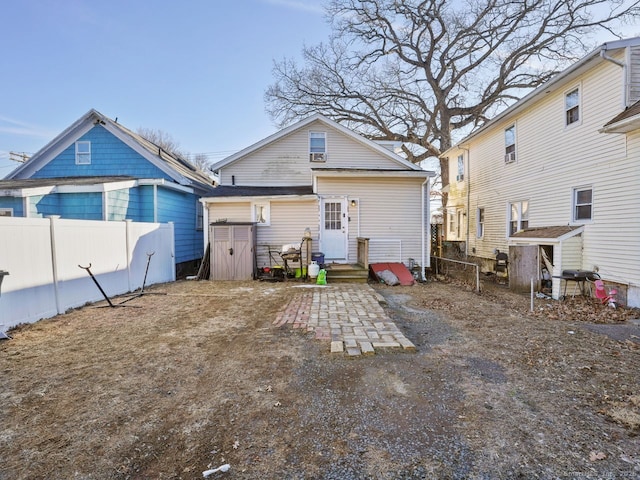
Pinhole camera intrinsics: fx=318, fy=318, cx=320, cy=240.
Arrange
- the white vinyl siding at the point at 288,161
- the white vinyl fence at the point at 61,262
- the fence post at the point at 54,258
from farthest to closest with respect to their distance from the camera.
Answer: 1. the white vinyl siding at the point at 288,161
2. the fence post at the point at 54,258
3. the white vinyl fence at the point at 61,262

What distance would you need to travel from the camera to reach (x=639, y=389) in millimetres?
3178

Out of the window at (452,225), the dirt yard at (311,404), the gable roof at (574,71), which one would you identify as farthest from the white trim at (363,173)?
the window at (452,225)

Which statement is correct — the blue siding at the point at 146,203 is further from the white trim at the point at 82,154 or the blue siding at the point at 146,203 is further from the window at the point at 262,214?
the window at the point at 262,214

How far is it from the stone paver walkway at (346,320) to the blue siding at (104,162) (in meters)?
8.91

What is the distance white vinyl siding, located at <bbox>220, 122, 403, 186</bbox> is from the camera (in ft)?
41.1

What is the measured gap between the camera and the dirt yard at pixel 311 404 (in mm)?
2141

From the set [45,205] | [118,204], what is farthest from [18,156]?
[118,204]

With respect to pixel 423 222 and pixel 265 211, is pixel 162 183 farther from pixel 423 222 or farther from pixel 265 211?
pixel 423 222

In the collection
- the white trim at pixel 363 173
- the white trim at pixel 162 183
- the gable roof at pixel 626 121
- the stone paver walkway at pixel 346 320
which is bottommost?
the stone paver walkway at pixel 346 320

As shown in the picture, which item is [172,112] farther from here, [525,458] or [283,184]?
[525,458]

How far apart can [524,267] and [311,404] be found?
8803mm

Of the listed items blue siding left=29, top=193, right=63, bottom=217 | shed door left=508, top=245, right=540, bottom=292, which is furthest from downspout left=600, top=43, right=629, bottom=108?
blue siding left=29, top=193, right=63, bottom=217

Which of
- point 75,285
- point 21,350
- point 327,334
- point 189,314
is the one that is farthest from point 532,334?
point 75,285

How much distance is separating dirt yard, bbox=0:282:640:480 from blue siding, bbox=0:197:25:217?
7149mm
